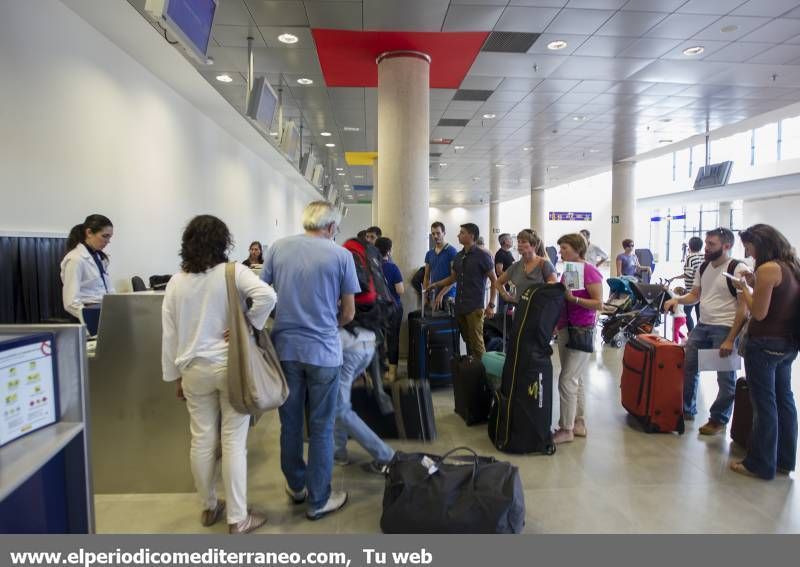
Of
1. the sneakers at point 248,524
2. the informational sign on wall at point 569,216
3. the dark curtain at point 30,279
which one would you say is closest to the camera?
the sneakers at point 248,524

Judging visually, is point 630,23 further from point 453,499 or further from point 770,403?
point 453,499

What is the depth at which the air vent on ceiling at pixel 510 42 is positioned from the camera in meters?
5.41

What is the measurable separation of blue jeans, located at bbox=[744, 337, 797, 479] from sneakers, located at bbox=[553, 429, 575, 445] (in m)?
1.02

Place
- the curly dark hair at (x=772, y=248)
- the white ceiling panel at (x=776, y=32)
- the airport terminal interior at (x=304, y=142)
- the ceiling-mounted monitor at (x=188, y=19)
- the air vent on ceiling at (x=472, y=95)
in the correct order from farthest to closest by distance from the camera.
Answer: the air vent on ceiling at (x=472, y=95) < the white ceiling panel at (x=776, y=32) < the ceiling-mounted monitor at (x=188, y=19) < the curly dark hair at (x=772, y=248) < the airport terminal interior at (x=304, y=142)

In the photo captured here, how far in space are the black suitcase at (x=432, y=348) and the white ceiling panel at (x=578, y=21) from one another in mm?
3177

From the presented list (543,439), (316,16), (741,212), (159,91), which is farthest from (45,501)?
(741,212)

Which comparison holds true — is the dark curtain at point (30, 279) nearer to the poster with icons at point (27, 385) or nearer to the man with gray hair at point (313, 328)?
the man with gray hair at point (313, 328)

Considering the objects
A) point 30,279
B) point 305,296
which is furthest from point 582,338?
point 30,279

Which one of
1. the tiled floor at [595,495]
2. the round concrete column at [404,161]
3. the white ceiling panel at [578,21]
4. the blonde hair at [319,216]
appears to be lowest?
the tiled floor at [595,495]

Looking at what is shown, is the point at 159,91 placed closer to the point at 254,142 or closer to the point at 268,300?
the point at 254,142

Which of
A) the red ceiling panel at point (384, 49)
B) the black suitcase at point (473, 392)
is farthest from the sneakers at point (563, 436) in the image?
the red ceiling panel at point (384, 49)

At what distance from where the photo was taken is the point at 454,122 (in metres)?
9.38

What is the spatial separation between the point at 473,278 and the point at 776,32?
432 cm
